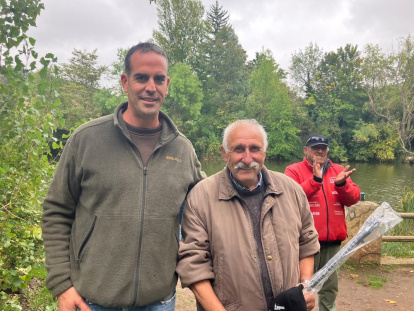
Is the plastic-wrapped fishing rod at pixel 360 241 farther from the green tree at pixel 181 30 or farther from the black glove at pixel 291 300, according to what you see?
the green tree at pixel 181 30

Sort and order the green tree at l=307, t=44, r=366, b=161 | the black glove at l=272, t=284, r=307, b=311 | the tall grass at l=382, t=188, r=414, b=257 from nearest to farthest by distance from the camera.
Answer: the black glove at l=272, t=284, r=307, b=311, the tall grass at l=382, t=188, r=414, b=257, the green tree at l=307, t=44, r=366, b=161

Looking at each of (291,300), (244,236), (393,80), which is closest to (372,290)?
(291,300)

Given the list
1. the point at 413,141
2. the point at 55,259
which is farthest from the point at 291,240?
the point at 413,141

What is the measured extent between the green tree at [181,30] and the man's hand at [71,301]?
134ft

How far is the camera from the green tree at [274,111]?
3912cm

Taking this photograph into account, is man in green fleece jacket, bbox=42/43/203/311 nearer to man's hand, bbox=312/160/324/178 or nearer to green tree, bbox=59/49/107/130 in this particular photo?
man's hand, bbox=312/160/324/178

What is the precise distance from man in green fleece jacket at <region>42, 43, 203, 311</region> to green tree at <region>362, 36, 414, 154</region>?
2191 cm

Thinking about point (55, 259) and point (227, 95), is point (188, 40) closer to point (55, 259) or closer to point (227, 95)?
point (227, 95)

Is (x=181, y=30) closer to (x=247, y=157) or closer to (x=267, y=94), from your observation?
(x=267, y=94)

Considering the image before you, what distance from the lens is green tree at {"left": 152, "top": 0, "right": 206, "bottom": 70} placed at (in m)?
40.9

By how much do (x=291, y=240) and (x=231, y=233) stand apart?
387mm

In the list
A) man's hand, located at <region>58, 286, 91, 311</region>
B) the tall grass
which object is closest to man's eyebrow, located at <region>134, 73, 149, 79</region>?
man's hand, located at <region>58, 286, 91, 311</region>

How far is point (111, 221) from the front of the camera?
184 cm

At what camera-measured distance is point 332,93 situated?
4241 cm
